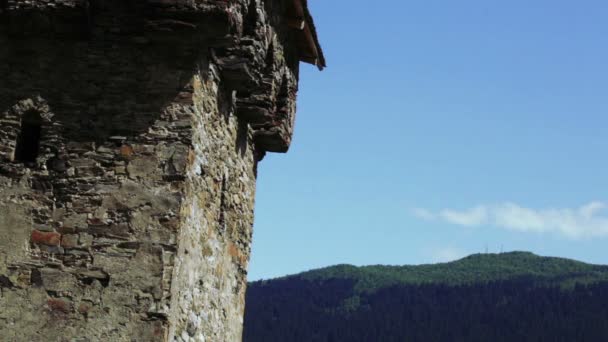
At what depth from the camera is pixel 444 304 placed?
13950 cm

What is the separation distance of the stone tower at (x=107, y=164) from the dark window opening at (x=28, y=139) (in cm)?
1

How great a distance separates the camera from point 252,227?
39.1ft

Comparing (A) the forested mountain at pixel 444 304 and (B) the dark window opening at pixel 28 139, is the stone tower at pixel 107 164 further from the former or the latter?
(A) the forested mountain at pixel 444 304

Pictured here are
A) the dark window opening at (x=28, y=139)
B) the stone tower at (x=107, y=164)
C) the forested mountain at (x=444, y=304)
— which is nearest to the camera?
the stone tower at (x=107, y=164)

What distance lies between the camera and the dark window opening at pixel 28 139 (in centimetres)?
880

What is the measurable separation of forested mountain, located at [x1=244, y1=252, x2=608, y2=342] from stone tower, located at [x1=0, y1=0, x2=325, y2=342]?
116 meters

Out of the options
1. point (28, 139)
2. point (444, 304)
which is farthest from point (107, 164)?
point (444, 304)

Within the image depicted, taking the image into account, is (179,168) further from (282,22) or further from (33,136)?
(282,22)

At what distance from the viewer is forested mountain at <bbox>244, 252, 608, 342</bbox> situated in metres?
127

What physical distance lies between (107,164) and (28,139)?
83cm

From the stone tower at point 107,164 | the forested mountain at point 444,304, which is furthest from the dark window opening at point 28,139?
the forested mountain at point 444,304

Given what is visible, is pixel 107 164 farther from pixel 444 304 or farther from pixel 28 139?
pixel 444 304

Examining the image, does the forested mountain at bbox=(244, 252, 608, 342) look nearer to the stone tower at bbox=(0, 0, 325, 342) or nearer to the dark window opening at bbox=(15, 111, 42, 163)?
the stone tower at bbox=(0, 0, 325, 342)

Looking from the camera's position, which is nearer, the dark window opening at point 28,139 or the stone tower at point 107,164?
the stone tower at point 107,164
